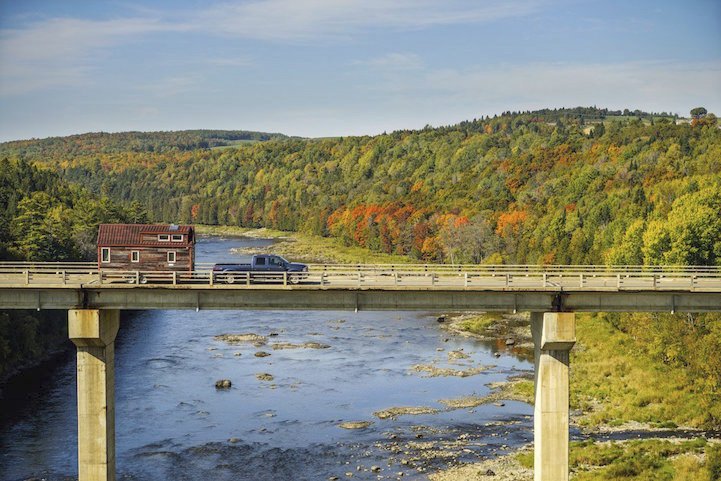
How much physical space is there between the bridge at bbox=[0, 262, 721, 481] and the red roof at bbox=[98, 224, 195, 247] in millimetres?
3732

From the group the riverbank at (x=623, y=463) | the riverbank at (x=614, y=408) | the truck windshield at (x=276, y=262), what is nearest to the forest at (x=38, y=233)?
the truck windshield at (x=276, y=262)

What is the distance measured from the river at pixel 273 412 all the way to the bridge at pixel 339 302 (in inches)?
474

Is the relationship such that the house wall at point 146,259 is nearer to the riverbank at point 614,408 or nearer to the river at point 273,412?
the river at point 273,412

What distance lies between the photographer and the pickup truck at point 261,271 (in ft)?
202

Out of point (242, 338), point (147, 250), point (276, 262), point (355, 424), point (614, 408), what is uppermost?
point (147, 250)

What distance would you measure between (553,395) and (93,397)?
2913 cm

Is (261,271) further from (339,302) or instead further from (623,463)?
(623,463)

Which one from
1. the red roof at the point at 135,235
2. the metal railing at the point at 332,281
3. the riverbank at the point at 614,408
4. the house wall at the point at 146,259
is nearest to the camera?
the metal railing at the point at 332,281

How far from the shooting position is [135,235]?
6688cm

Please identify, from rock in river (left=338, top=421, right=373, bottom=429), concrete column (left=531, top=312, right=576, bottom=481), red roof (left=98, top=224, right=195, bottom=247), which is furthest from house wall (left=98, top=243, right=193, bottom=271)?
concrete column (left=531, top=312, right=576, bottom=481)

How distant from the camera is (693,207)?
381 ft

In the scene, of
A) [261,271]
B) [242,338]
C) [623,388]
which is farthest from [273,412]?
[242,338]

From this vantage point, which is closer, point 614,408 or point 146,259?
point 146,259

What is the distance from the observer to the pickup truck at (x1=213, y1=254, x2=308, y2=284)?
61.7 metres
